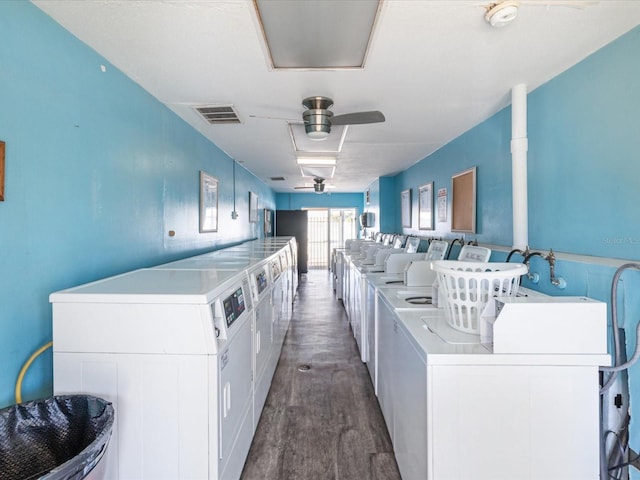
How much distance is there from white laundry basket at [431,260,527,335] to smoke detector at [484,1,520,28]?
3.39ft

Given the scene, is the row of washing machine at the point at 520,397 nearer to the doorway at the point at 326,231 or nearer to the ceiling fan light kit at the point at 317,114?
the ceiling fan light kit at the point at 317,114

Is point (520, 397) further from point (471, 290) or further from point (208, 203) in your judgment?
point (208, 203)

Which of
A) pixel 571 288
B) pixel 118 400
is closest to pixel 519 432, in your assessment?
pixel 571 288

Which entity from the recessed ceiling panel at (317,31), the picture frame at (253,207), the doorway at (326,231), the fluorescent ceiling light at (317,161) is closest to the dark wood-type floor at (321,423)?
the recessed ceiling panel at (317,31)

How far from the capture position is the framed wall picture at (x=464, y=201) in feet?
9.86

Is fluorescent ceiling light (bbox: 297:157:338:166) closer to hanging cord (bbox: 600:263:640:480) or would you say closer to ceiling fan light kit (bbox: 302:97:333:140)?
ceiling fan light kit (bbox: 302:97:333:140)

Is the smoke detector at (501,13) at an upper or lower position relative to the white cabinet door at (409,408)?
upper

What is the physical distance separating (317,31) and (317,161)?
123 inches

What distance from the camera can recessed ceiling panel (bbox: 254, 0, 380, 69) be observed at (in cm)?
130

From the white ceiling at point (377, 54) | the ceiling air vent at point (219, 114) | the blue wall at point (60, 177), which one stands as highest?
the ceiling air vent at point (219, 114)

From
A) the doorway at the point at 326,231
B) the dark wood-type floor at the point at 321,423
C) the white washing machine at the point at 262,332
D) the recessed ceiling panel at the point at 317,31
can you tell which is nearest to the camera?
the recessed ceiling panel at the point at 317,31

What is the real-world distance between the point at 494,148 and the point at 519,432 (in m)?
2.13

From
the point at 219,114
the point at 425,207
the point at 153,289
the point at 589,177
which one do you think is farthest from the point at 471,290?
the point at 425,207

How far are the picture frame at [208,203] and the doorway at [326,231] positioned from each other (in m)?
5.83
